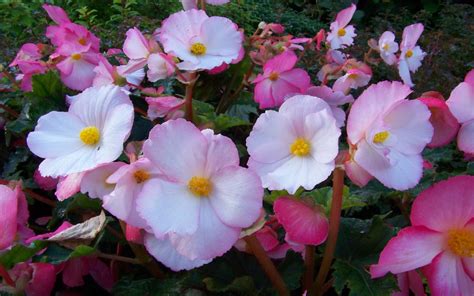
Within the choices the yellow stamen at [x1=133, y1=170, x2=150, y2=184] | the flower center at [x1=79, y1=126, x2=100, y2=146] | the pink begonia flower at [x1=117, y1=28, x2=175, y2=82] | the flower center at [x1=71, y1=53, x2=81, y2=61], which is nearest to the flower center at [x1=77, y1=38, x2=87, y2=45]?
the flower center at [x1=71, y1=53, x2=81, y2=61]

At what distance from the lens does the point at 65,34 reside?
1010mm

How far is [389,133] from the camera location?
1.71ft

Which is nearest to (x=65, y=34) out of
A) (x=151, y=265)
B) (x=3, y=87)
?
(x=3, y=87)

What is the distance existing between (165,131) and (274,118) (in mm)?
127

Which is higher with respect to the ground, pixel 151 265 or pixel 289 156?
pixel 289 156

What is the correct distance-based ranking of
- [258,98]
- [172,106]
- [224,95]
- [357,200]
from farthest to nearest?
1. [224,95]
2. [258,98]
3. [172,106]
4. [357,200]

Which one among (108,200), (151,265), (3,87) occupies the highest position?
(108,200)

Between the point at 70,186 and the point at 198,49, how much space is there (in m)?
0.31

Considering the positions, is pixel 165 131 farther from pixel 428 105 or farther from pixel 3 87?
pixel 3 87

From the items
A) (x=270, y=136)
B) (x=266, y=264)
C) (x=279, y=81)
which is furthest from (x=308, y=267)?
(x=279, y=81)

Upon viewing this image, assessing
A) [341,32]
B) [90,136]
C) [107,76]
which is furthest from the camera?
[341,32]

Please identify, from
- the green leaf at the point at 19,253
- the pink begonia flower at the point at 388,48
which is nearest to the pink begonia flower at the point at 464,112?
the green leaf at the point at 19,253

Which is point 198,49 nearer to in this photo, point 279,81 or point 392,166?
point 279,81

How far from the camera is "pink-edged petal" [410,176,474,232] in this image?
49 cm
